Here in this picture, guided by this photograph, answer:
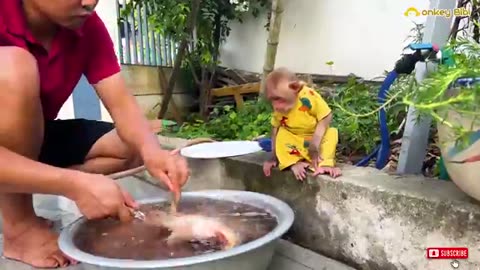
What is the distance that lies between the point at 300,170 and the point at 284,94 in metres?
0.23

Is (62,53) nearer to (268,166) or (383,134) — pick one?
(268,166)

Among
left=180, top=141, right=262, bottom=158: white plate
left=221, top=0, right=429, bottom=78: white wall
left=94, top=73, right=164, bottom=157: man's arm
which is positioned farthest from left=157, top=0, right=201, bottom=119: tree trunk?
left=94, top=73, right=164, bottom=157: man's arm

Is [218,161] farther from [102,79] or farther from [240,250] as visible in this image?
[240,250]

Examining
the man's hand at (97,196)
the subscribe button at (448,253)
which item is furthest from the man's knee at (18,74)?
the subscribe button at (448,253)

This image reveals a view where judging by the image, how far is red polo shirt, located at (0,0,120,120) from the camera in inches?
54.2

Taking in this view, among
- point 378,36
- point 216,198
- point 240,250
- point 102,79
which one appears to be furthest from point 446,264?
point 378,36

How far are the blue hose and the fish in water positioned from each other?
1.83 ft

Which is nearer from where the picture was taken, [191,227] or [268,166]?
[191,227]

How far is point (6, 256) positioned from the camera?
1537mm

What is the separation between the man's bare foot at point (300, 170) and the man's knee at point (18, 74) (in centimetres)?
76

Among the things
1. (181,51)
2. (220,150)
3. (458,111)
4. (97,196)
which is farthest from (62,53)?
(181,51)

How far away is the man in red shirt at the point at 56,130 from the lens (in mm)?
1173

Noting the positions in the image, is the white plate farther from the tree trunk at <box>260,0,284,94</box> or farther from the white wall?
A: the white wall

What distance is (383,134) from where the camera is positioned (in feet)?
5.07
